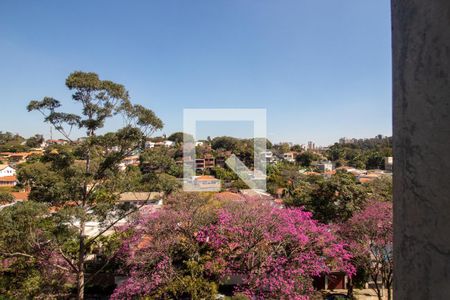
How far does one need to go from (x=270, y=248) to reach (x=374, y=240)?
3413 millimetres

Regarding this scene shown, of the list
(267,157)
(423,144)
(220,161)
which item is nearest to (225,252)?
(423,144)

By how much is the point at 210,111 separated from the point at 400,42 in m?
12.4

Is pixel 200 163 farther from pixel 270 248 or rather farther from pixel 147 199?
pixel 270 248

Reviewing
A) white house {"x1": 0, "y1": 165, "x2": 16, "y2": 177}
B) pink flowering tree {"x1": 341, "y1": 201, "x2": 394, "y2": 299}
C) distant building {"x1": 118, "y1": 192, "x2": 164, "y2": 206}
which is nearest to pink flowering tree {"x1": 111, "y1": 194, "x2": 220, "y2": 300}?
distant building {"x1": 118, "y1": 192, "x2": 164, "y2": 206}

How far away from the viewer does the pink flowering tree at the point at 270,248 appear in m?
7.32

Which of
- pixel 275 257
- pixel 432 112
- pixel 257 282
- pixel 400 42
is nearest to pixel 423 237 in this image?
pixel 432 112

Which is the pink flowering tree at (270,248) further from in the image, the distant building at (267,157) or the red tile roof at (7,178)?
the red tile roof at (7,178)

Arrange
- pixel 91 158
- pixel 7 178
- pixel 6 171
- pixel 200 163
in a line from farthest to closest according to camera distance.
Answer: pixel 200 163 < pixel 6 171 < pixel 7 178 < pixel 91 158

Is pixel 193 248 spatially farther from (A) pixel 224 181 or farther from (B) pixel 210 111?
(A) pixel 224 181

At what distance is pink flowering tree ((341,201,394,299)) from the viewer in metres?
8.38

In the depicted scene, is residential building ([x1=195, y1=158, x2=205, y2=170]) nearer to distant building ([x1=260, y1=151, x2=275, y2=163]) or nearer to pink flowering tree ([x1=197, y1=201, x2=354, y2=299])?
distant building ([x1=260, y1=151, x2=275, y2=163])

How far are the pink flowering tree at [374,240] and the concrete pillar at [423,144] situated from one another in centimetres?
899

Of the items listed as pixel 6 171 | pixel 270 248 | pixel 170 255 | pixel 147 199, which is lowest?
pixel 170 255

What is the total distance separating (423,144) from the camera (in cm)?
58
